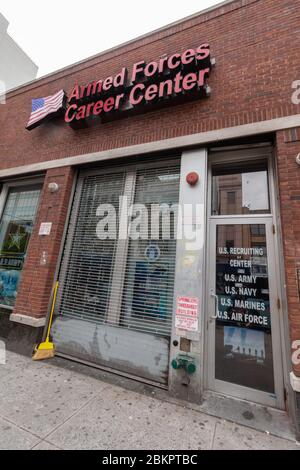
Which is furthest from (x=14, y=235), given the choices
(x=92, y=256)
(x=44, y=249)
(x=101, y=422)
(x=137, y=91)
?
(x=101, y=422)

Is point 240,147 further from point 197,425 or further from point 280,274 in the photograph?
point 197,425

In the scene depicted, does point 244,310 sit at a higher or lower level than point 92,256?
lower

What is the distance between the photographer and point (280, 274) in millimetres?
2994

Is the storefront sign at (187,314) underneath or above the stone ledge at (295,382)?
above

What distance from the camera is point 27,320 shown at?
4.03 meters

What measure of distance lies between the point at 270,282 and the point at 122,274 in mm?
2403

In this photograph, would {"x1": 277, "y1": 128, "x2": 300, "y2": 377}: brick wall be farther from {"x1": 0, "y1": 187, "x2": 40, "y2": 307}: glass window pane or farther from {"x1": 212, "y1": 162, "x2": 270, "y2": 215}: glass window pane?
{"x1": 0, "y1": 187, "x2": 40, "y2": 307}: glass window pane

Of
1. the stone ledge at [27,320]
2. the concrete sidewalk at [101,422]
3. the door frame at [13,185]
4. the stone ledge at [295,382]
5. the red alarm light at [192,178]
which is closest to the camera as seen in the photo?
the concrete sidewalk at [101,422]

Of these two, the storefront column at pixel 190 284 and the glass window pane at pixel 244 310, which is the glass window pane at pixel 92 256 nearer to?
the storefront column at pixel 190 284

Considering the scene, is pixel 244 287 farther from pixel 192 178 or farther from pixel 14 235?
pixel 14 235

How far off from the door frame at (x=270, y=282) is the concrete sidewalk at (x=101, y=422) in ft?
1.74

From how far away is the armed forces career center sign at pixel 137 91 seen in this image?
151 inches

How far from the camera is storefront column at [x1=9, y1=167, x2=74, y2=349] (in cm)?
409

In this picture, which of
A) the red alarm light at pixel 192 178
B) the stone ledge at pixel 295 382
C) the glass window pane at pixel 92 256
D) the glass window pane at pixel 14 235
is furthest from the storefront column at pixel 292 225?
the glass window pane at pixel 14 235
